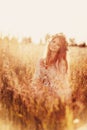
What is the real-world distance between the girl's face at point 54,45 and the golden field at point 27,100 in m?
0.07

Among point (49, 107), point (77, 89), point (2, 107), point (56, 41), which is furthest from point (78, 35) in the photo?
point (2, 107)

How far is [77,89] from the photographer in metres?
2.93

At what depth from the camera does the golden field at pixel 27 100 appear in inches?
111

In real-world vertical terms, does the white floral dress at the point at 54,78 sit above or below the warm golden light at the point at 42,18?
below

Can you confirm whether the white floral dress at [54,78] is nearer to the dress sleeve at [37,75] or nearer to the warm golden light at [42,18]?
the dress sleeve at [37,75]

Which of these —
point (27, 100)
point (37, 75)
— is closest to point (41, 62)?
point (37, 75)

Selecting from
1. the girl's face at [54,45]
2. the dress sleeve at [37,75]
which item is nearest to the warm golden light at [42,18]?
the girl's face at [54,45]

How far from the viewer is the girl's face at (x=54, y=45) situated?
2.89m

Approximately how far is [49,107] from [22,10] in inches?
31.9

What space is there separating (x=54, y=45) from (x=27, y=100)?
1.60 feet

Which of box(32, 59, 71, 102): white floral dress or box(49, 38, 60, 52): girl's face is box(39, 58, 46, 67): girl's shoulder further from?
box(49, 38, 60, 52): girl's face

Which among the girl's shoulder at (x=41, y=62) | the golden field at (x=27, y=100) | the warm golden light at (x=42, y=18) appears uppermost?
the warm golden light at (x=42, y=18)

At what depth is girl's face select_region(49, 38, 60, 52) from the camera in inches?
114

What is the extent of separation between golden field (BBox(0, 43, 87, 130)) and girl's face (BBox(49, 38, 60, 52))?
0.22 feet
